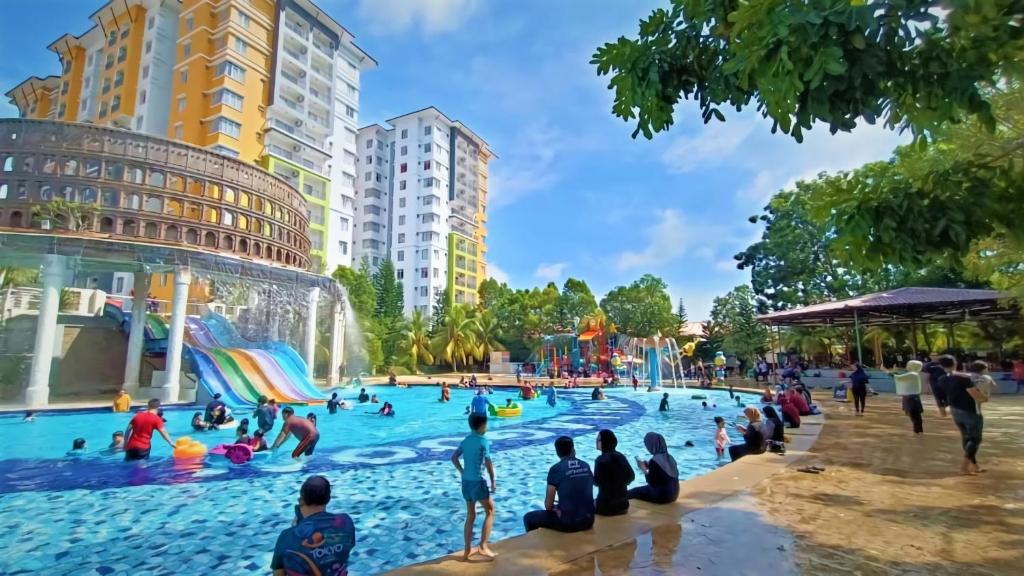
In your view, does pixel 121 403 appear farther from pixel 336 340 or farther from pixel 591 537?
pixel 591 537

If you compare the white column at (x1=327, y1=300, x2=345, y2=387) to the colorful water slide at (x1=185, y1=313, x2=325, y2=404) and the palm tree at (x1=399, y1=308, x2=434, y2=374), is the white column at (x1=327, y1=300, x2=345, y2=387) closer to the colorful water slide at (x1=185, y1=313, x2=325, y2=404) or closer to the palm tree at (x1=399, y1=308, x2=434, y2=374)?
the colorful water slide at (x1=185, y1=313, x2=325, y2=404)

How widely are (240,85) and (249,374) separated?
32.7 metres

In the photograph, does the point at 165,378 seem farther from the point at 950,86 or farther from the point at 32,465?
the point at 950,86

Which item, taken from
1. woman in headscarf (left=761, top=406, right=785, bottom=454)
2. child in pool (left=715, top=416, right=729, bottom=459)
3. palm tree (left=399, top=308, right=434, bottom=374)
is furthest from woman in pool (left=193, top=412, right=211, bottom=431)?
palm tree (left=399, top=308, right=434, bottom=374)

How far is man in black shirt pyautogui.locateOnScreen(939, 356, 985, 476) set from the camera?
7.54m

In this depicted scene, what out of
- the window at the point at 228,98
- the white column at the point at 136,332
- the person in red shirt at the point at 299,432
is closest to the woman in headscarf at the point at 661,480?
the person in red shirt at the point at 299,432

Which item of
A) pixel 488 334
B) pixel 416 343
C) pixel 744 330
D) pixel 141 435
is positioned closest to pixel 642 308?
pixel 744 330

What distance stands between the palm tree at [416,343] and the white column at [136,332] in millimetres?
28976

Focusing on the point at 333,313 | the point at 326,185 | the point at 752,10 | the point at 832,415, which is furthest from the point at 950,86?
the point at 326,185

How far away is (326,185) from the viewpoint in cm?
5138

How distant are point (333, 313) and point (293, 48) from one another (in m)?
33.7

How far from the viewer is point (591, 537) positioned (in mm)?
5020

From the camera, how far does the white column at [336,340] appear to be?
3128cm

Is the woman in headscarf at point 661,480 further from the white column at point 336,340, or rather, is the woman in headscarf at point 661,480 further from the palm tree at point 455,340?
the palm tree at point 455,340
